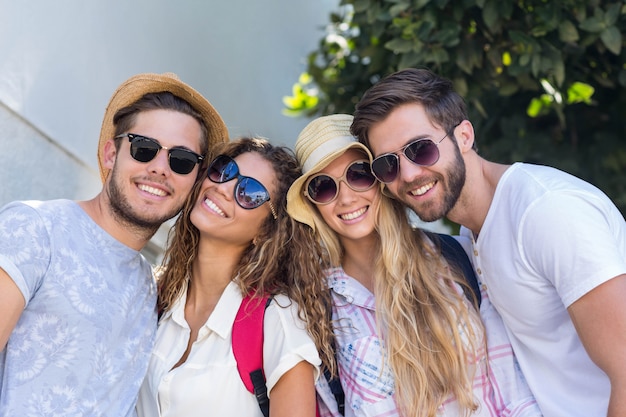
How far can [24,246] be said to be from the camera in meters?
2.57

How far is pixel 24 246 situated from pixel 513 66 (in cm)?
298

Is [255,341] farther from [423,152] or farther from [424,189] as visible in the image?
[423,152]

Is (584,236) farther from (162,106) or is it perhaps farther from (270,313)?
(162,106)

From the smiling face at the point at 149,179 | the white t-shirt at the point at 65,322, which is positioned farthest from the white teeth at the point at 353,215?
the white t-shirt at the point at 65,322

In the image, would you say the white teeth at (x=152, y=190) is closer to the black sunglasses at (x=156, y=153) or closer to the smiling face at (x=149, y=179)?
the smiling face at (x=149, y=179)

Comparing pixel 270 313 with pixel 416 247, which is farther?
pixel 416 247

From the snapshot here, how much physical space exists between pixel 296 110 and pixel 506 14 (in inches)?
90.0

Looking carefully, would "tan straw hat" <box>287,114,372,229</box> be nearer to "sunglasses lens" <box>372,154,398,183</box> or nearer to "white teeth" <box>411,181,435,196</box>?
"sunglasses lens" <box>372,154,398,183</box>

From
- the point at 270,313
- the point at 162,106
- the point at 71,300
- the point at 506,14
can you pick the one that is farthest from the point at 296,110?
the point at 71,300

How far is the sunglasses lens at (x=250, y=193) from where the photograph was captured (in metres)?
3.25

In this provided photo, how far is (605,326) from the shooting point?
251cm

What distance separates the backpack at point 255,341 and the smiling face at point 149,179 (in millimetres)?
546

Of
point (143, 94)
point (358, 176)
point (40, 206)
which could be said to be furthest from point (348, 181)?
point (40, 206)

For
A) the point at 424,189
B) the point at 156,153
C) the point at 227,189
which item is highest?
the point at 424,189
